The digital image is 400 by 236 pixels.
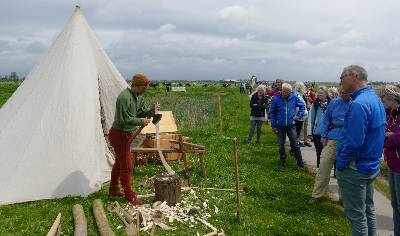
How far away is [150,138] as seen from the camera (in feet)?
35.3

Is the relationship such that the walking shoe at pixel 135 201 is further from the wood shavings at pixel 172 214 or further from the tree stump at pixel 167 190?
the tree stump at pixel 167 190

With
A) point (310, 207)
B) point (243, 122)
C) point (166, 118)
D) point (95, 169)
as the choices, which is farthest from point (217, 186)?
point (243, 122)

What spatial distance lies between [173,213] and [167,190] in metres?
0.47

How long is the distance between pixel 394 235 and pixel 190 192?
3770 mm

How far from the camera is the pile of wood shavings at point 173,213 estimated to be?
21.9 feet

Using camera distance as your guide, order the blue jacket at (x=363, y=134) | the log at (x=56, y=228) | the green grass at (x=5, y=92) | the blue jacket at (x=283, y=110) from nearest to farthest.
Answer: the blue jacket at (x=363, y=134) < the log at (x=56, y=228) < the blue jacket at (x=283, y=110) < the green grass at (x=5, y=92)

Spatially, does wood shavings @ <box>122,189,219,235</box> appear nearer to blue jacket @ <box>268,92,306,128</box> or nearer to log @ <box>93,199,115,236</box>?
log @ <box>93,199,115,236</box>

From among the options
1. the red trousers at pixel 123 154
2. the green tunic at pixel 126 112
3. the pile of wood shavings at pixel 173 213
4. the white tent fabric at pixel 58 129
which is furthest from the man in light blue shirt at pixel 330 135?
the white tent fabric at pixel 58 129

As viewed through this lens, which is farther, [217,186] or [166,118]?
[166,118]

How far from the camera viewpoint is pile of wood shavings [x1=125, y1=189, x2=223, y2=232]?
21.9ft

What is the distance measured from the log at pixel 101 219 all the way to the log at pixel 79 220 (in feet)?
0.65

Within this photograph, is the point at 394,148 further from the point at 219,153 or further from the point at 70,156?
the point at 219,153

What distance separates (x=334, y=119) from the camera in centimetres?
748

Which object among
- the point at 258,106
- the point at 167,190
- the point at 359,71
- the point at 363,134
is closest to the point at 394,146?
the point at 363,134
